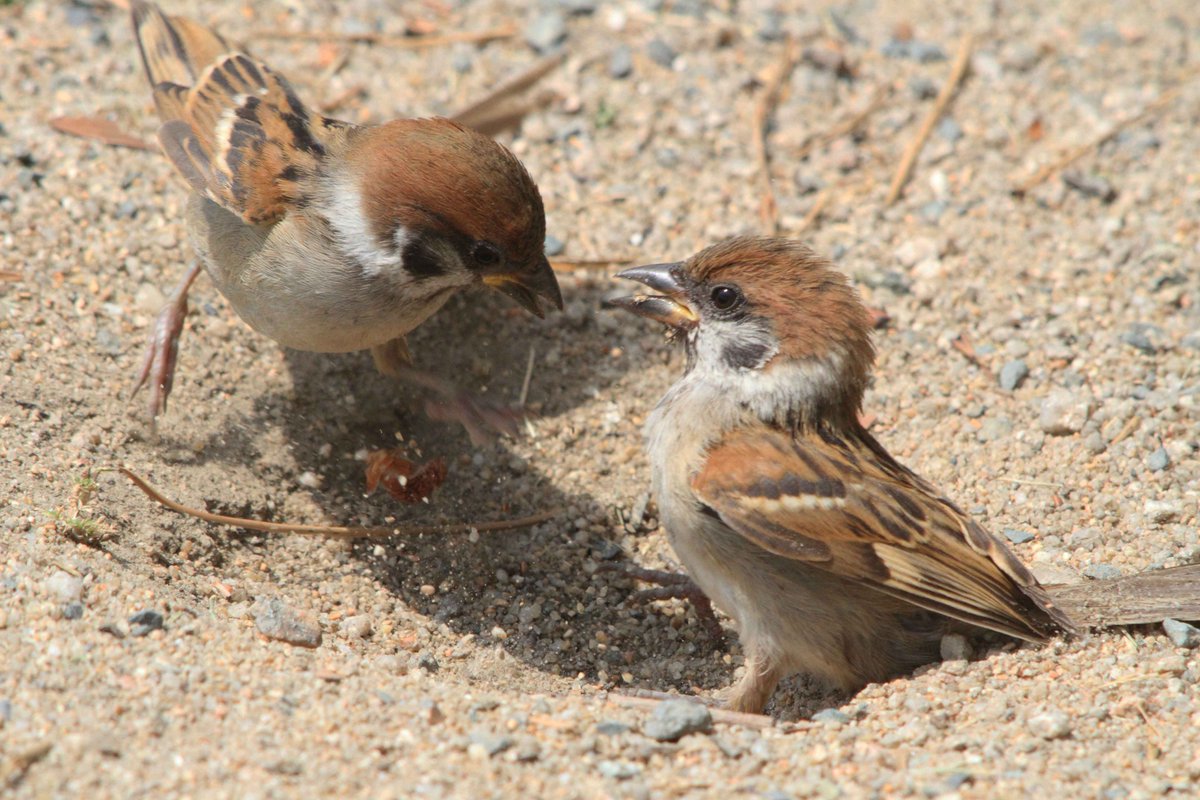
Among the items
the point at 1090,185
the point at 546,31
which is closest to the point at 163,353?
the point at 546,31

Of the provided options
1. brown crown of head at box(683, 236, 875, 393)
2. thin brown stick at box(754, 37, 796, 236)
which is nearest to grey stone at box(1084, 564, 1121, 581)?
brown crown of head at box(683, 236, 875, 393)

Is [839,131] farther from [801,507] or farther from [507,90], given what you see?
[801,507]

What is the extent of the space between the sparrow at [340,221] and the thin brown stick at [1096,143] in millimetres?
2838

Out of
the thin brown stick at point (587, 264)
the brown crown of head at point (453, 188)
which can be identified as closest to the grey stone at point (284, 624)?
the brown crown of head at point (453, 188)

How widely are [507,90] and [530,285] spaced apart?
227cm

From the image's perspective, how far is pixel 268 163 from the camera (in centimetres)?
460

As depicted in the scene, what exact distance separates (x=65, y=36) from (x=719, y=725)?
4.99 m

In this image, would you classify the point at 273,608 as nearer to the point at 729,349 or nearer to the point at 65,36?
the point at 729,349

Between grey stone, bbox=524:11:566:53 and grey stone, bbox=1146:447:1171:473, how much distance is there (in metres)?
3.76

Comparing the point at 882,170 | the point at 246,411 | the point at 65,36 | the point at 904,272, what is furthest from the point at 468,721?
the point at 65,36

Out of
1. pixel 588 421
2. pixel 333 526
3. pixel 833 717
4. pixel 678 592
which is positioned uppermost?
pixel 833 717

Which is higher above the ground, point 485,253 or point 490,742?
point 485,253

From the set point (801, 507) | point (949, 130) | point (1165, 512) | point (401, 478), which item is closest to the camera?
point (801, 507)

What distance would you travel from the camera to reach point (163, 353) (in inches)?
189
